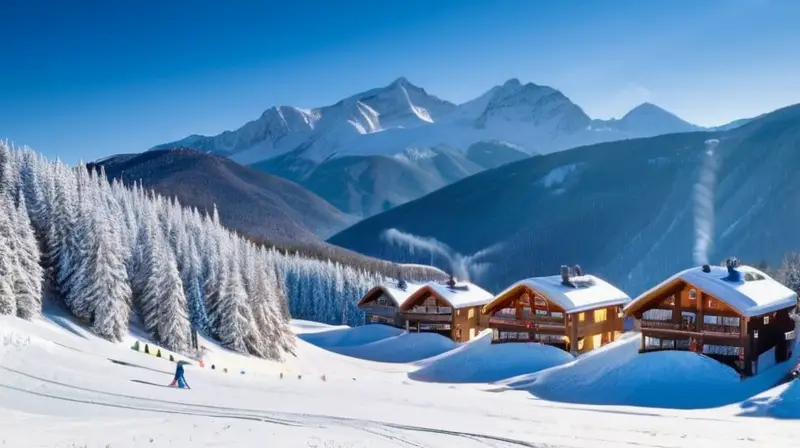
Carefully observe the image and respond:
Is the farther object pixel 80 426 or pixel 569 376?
pixel 569 376

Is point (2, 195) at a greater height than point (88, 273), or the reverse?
point (2, 195)

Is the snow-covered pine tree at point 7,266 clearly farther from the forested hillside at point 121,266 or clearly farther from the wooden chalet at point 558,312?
the wooden chalet at point 558,312

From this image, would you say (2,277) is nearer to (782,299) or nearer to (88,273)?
(88,273)

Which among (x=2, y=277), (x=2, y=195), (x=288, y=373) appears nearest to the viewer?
(x=2, y=277)

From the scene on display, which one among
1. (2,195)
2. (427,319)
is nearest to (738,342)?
(427,319)

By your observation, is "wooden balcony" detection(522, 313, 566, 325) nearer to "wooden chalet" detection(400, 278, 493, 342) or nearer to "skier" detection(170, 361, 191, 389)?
"wooden chalet" detection(400, 278, 493, 342)

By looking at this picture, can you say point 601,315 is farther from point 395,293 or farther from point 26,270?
point 26,270

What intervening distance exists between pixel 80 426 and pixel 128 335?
26.8m

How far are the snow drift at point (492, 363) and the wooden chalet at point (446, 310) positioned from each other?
14119 mm

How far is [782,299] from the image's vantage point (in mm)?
47875

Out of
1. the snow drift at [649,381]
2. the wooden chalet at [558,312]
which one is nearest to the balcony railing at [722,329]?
the snow drift at [649,381]

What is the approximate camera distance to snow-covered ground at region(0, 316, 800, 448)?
21.7m

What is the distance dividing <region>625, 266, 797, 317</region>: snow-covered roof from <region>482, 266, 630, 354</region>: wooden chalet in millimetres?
9273

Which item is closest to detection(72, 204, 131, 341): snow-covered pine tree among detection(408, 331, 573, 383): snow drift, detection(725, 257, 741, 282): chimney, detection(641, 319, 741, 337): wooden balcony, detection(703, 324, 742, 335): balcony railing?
detection(408, 331, 573, 383): snow drift
